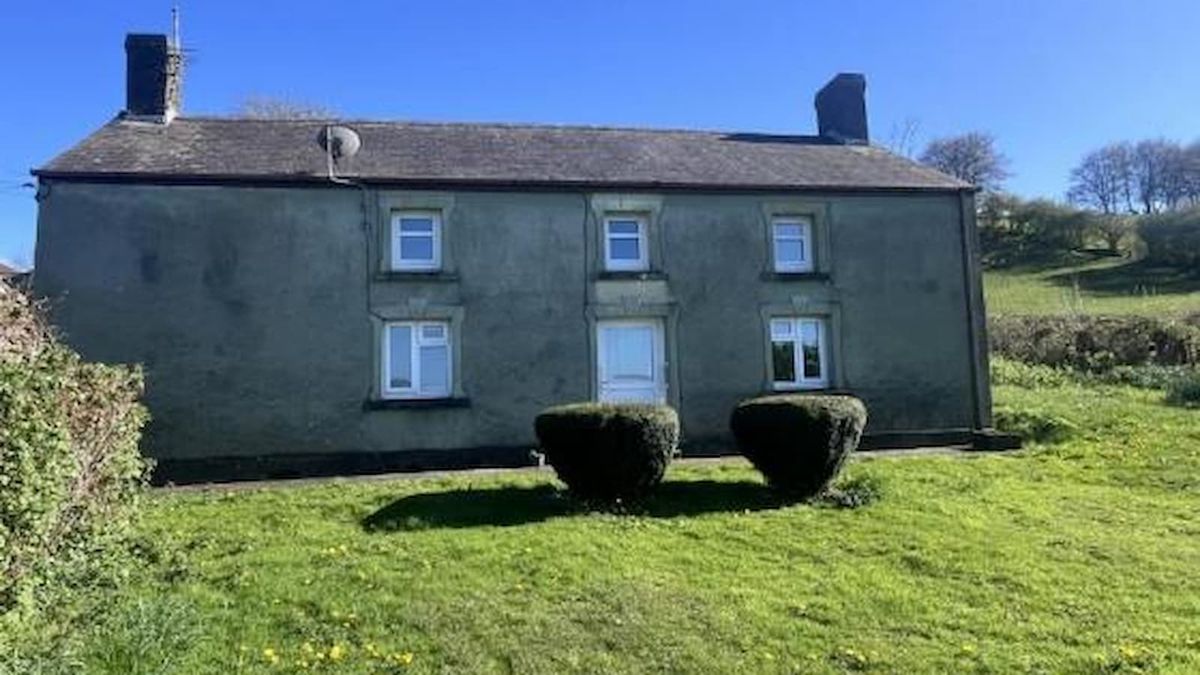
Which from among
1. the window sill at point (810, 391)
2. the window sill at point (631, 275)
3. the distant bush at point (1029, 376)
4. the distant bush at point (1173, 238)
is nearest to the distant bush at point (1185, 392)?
the distant bush at point (1029, 376)

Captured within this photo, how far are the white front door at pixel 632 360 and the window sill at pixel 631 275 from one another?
0.76 m

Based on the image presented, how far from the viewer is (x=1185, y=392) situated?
21.8 metres

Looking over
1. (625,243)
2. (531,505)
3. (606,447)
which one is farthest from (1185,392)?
(531,505)

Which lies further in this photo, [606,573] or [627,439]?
[627,439]

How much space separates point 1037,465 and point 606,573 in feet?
30.4

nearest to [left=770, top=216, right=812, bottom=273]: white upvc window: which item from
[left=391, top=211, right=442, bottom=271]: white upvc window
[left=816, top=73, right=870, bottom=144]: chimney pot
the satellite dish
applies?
[left=816, top=73, right=870, bottom=144]: chimney pot

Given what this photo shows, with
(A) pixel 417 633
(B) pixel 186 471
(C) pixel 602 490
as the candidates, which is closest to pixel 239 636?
(A) pixel 417 633

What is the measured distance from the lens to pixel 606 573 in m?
9.35

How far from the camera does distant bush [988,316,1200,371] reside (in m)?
27.6

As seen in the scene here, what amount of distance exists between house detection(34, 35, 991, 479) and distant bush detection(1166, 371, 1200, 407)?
520cm

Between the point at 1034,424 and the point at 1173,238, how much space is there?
1158 inches

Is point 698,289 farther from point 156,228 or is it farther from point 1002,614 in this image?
point 1002,614

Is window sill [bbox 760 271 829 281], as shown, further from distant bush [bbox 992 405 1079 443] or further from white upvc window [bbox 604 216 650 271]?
distant bush [bbox 992 405 1079 443]

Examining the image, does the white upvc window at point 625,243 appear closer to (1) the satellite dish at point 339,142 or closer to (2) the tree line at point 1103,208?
(1) the satellite dish at point 339,142
